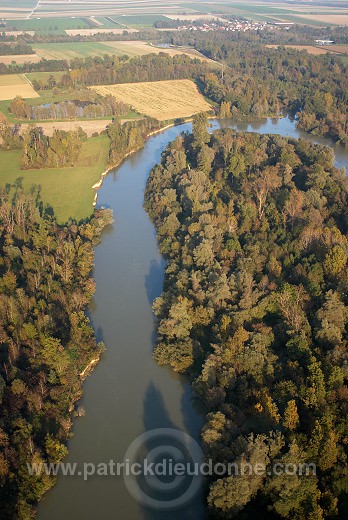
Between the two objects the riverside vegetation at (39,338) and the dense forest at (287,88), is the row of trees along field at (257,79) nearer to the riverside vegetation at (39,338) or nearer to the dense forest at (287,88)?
the dense forest at (287,88)

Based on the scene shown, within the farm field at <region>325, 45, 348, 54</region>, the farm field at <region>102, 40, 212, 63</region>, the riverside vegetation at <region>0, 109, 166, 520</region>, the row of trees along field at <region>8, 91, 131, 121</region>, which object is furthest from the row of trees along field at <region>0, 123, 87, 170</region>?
the farm field at <region>325, 45, 348, 54</region>

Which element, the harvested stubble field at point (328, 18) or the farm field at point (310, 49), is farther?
the harvested stubble field at point (328, 18)

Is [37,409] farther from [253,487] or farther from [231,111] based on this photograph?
[231,111]

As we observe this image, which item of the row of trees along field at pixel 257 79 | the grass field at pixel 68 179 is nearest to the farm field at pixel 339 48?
the row of trees along field at pixel 257 79

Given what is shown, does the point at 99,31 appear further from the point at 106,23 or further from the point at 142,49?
the point at 142,49

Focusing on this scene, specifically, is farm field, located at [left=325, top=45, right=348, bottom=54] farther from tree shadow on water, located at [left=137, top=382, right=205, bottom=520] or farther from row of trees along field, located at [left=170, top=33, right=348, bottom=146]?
tree shadow on water, located at [left=137, top=382, right=205, bottom=520]

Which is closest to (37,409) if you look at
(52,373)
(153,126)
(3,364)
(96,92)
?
(52,373)

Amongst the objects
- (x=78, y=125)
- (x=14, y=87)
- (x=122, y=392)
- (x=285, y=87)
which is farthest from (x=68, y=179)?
(x=285, y=87)
